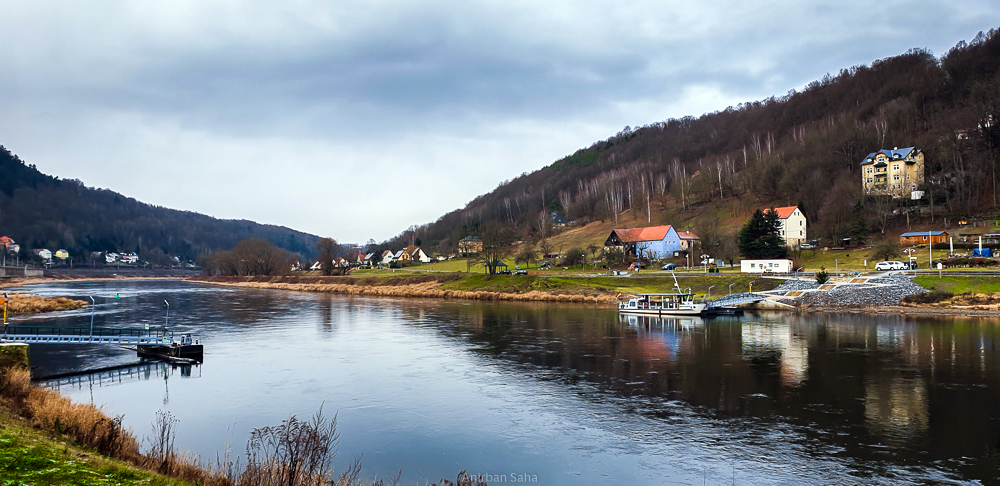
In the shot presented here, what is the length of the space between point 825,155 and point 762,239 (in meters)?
57.8

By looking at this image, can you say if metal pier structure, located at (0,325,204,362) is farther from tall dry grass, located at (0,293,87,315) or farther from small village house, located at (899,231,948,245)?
small village house, located at (899,231,948,245)

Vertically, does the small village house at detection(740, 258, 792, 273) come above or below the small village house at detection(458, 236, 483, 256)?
below

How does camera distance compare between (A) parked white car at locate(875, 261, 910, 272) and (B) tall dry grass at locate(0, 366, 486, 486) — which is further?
(A) parked white car at locate(875, 261, 910, 272)

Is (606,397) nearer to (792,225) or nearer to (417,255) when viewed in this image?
(792,225)

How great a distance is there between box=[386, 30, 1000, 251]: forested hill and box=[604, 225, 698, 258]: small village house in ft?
64.9

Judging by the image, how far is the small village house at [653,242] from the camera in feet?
299

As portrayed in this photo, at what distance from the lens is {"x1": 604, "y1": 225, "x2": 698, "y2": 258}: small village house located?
91188 mm

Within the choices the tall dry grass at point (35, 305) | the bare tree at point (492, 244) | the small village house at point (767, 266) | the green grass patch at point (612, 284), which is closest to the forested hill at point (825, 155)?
the small village house at point (767, 266)

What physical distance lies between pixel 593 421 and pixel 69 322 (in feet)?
142

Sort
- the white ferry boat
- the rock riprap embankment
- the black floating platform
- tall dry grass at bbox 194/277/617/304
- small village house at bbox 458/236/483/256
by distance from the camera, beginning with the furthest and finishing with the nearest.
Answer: small village house at bbox 458/236/483/256, tall dry grass at bbox 194/277/617/304, the white ferry boat, the rock riprap embankment, the black floating platform

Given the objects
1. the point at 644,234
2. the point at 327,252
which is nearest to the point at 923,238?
the point at 644,234

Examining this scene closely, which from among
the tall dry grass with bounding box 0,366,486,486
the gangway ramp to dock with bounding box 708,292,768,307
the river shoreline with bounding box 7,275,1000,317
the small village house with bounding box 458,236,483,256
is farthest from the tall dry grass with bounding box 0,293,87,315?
the small village house with bounding box 458,236,483,256

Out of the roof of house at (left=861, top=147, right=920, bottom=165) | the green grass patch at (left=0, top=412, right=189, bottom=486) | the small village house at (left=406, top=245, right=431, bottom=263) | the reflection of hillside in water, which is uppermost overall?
the roof of house at (left=861, top=147, right=920, bottom=165)

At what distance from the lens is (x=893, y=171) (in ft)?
318
